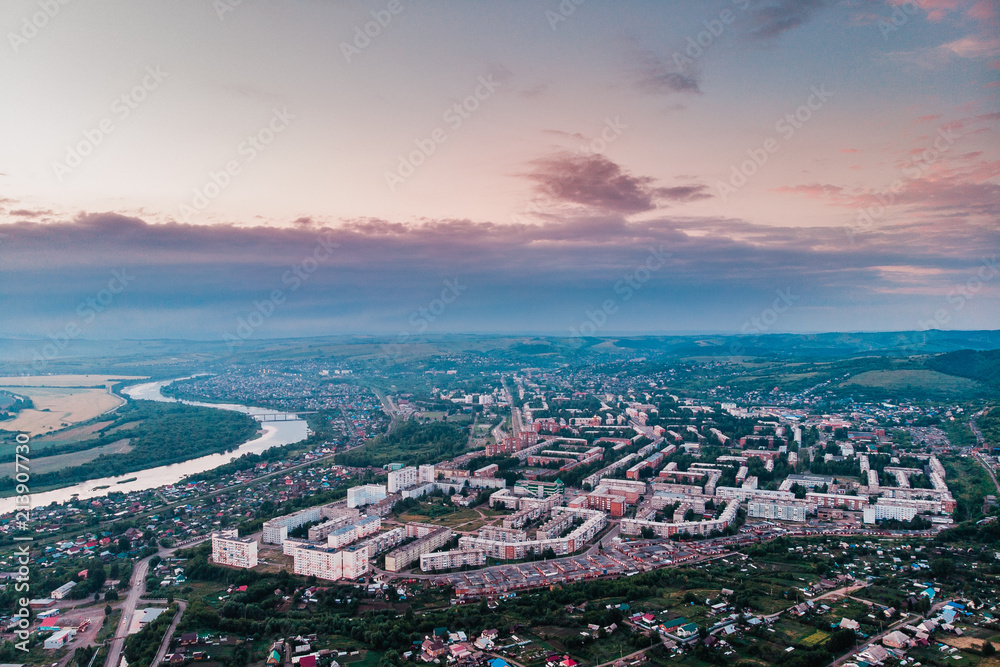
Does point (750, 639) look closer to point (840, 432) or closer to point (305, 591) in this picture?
point (305, 591)

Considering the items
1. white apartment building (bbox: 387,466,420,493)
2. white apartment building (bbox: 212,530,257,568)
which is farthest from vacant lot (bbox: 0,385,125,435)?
white apartment building (bbox: 212,530,257,568)

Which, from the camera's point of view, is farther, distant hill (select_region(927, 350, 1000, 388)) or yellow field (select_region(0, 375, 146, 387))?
yellow field (select_region(0, 375, 146, 387))

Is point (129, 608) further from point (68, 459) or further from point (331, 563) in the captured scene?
point (68, 459)

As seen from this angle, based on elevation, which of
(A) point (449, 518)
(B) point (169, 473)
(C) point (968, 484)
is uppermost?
(C) point (968, 484)

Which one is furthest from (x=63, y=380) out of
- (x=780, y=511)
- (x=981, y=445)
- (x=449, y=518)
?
(x=981, y=445)

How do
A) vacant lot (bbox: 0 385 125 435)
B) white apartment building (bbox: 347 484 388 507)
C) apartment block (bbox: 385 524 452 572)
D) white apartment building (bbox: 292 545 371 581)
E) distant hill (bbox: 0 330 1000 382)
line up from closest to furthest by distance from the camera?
white apartment building (bbox: 292 545 371 581) < apartment block (bbox: 385 524 452 572) < white apartment building (bbox: 347 484 388 507) < vacant lot (bbox: 0 385 125 435) < distant hill (bbox: 0 330 1000 382)

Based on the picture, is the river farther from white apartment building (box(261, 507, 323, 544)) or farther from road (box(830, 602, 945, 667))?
road (box(830, 602, 945, 667))
